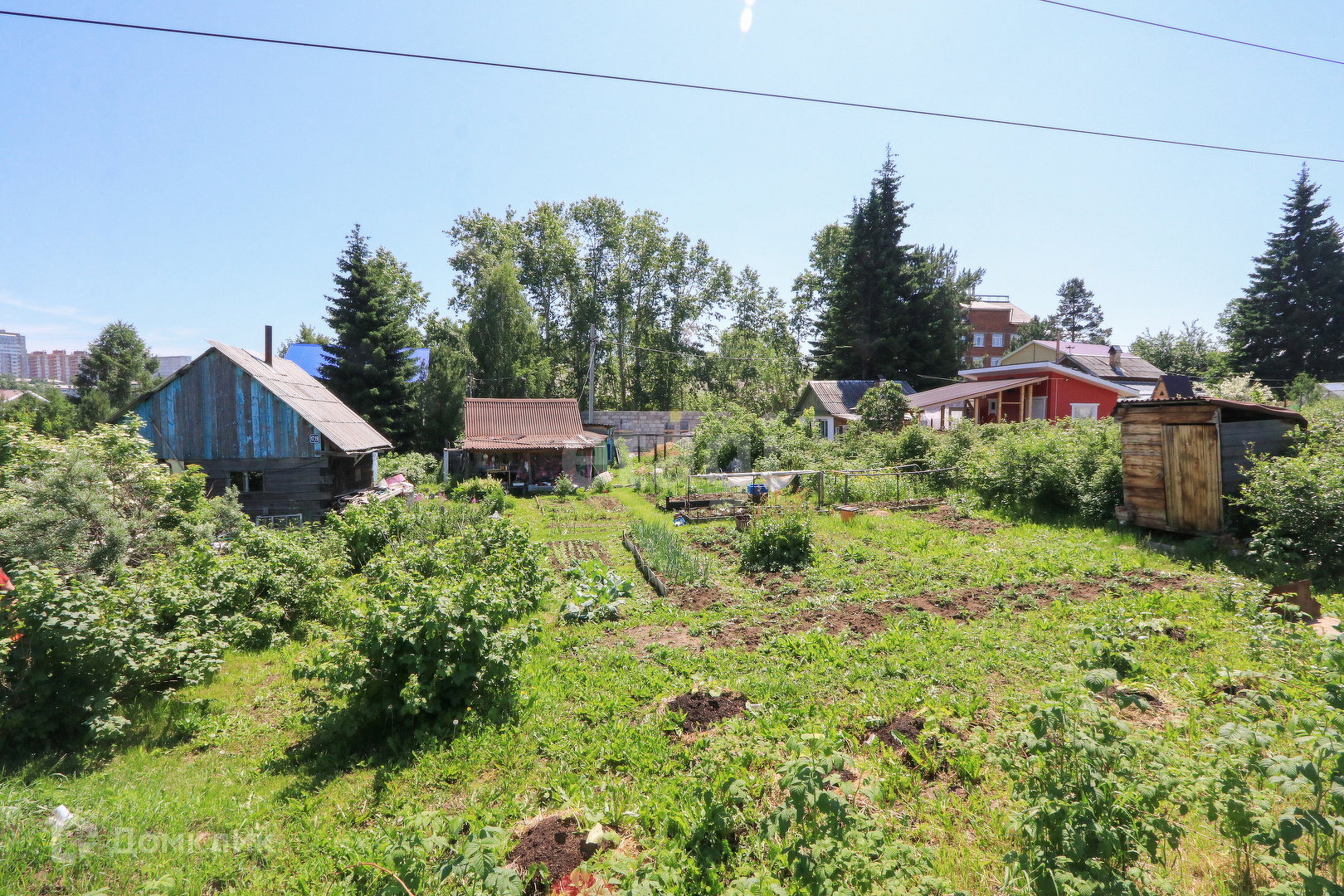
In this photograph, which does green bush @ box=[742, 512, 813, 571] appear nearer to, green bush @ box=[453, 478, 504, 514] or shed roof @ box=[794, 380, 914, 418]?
green bush @ box=[453, 478, 504, 514]

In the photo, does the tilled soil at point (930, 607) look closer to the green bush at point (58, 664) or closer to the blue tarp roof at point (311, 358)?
the green bush at point (58, 664)

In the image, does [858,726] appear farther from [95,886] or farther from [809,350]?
[809,350]

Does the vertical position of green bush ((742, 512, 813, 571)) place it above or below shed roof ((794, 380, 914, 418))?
below

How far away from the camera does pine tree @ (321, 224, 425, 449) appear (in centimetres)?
2898

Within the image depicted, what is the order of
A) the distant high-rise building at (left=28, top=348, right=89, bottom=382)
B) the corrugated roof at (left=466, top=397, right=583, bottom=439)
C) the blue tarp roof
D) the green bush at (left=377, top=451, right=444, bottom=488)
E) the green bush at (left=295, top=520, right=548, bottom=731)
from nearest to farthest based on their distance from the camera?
the green bush at (left=295, top=520, right=548, bottom=731) < the green bush at (left=377, top=451, right=444, bottom=488) < the corrugated roof at (left=466, top=397, right=583, bottom=439) < the blue tarp roof < the distant high-rise building at (left=28, top=348, right=89, bottom=382)

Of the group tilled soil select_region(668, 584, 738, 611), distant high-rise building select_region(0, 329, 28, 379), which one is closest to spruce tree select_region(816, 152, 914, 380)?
tilled soil select_region(668, 584, 738, 611)

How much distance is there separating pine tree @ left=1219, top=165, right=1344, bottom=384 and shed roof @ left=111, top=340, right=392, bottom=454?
4605 cm

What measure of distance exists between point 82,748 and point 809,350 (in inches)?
1731

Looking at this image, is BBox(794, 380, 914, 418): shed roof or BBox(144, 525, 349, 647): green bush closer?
BBox(144, 525, 349, 647): green bush

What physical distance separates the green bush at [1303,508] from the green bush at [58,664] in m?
13.8

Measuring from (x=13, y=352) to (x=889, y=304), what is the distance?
19577cm

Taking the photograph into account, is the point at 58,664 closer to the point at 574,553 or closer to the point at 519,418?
the point at 574,553

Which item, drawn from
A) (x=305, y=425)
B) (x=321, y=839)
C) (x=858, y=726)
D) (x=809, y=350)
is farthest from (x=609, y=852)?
(x=809, y=350)

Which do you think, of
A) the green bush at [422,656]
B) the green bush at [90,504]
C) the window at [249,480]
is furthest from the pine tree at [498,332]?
the green bush at [422,656]
